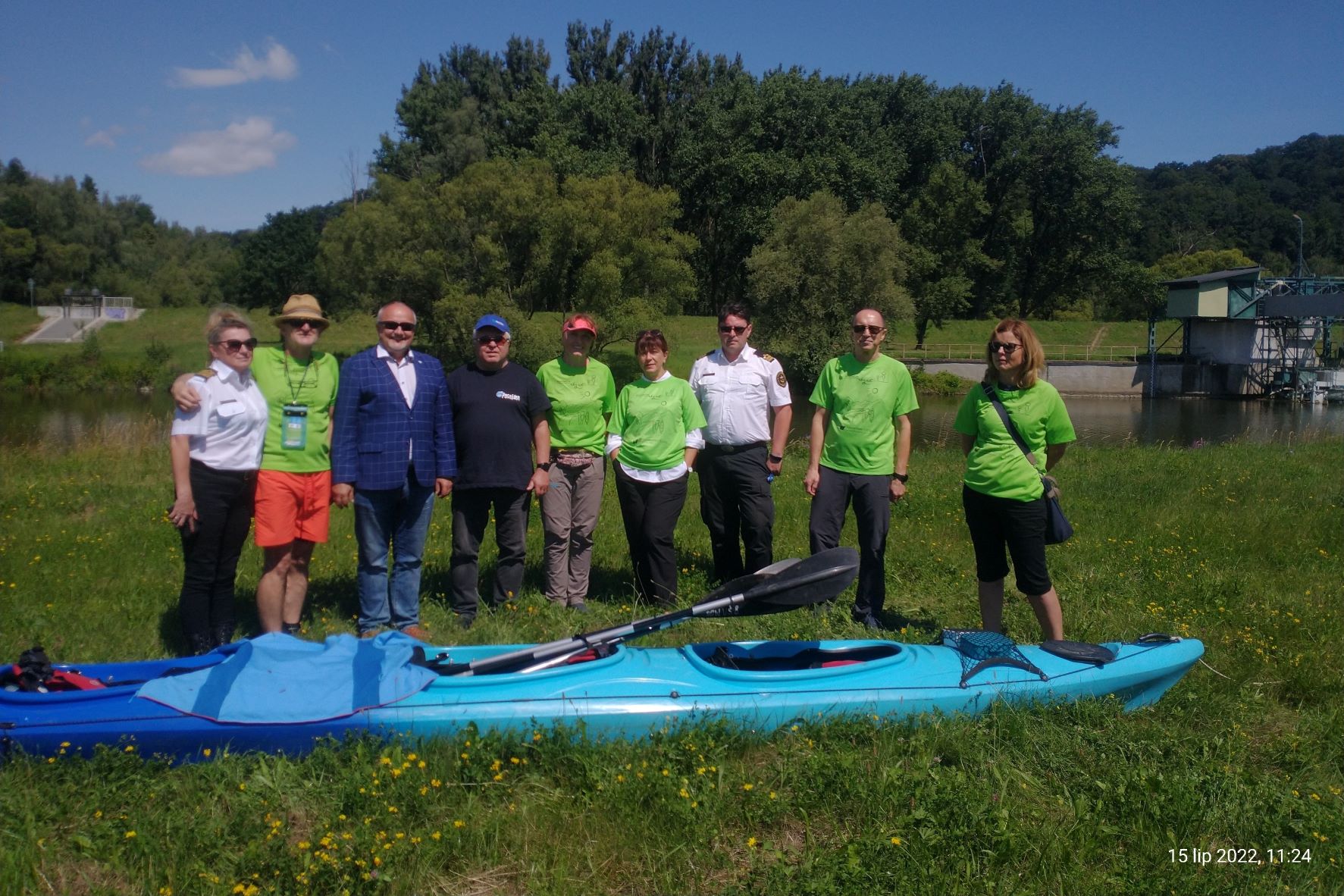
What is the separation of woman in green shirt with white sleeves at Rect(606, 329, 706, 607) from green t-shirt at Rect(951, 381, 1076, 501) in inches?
70.1

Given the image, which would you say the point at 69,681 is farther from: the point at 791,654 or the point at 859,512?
the point at 859,512

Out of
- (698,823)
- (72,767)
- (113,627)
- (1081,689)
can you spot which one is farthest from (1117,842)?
(113,627)

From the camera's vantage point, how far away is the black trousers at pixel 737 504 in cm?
599

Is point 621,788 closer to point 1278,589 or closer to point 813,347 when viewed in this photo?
point 1278,589

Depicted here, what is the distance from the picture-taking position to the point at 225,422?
4.61 meters

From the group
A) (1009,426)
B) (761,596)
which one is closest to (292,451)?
(761,596)

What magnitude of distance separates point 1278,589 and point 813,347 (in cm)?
3000

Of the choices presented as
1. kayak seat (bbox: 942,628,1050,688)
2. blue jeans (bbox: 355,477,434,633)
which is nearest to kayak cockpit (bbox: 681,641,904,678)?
kayak seat (bbox: 942,628,1050,688)

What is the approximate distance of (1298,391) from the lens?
42.1 m

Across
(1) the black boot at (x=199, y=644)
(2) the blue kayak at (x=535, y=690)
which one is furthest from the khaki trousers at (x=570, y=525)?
(1) the black boot at (x=199, y=644)

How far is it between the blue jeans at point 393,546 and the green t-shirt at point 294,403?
13.0 inches

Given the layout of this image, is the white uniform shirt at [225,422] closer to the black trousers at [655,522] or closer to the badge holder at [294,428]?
the badge holder at [294,428]

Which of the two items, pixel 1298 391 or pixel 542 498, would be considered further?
pixel 1298 391

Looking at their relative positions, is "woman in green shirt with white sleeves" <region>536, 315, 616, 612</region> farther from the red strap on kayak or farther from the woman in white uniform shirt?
the red strap on kayak
